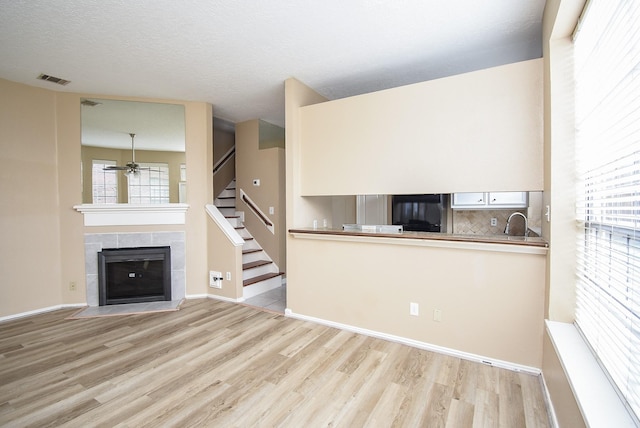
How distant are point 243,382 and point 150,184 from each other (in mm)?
3047

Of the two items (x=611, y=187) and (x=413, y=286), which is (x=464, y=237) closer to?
(x=413, y=286)

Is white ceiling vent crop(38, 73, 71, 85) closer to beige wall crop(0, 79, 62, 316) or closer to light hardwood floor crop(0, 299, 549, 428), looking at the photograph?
beige wall crop(0, 79, 62, 316)

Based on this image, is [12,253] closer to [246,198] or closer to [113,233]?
[113,233]

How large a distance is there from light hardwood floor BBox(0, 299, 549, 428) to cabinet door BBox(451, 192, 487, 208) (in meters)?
2.17

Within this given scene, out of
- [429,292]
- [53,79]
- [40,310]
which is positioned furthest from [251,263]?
[53,79]

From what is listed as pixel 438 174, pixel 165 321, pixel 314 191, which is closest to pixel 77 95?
pixel 165 321

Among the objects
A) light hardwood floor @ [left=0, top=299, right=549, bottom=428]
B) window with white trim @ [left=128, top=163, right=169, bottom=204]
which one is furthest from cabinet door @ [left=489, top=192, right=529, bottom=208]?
window with white trim @ [left=128, top=163, right=169, bottom=204]

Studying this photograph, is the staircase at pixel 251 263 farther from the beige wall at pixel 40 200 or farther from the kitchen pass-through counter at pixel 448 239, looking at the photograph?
the kitchen pass-through counter at pixel 448 239

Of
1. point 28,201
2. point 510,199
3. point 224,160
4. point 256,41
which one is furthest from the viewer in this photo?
point 224,160

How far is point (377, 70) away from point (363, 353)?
2.86 meters

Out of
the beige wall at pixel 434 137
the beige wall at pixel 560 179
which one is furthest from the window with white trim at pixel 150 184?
the beige wall at pixel 560 179

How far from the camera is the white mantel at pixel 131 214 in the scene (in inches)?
151

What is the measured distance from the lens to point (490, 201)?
12.4ft

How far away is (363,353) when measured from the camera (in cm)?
257
